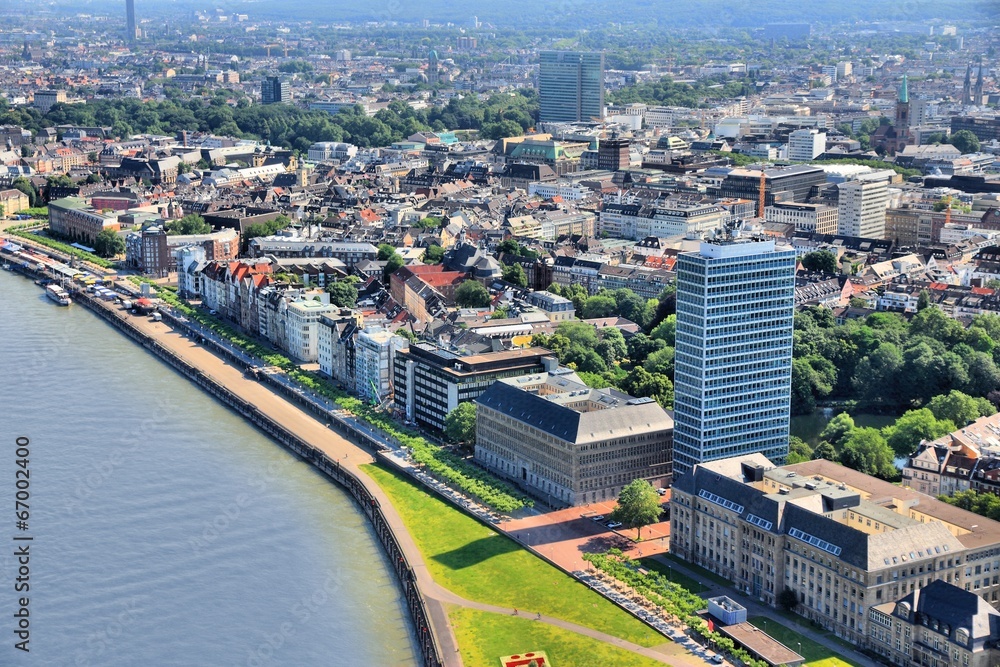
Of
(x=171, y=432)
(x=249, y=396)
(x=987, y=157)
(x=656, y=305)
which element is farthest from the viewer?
(x=987, y=157)

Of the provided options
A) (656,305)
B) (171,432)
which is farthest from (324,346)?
(656,305)

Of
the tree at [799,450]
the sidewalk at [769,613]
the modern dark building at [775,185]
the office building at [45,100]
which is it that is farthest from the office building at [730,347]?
the office building at [45,100]

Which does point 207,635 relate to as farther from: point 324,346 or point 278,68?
point 278,68

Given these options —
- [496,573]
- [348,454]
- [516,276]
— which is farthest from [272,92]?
[496,573]

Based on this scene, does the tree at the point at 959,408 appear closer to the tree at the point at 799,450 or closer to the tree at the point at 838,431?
the tree at the point at 838,431

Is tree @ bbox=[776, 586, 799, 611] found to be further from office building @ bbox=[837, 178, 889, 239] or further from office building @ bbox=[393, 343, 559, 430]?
office building @ bbox=[837, 178, 889, 239]

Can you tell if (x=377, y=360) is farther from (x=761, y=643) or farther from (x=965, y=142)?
(x=965, y=142)
